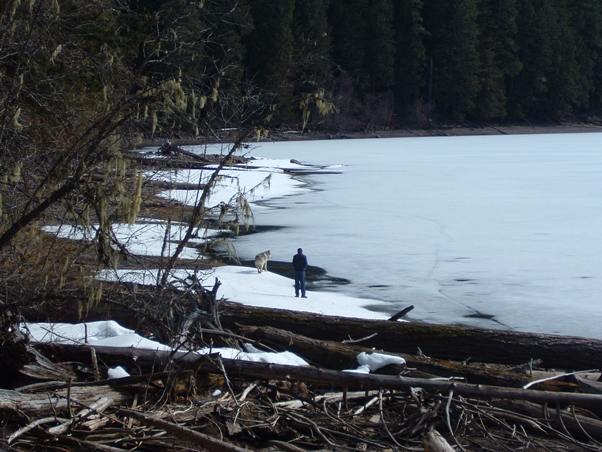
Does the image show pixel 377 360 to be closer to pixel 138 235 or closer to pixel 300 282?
pixel 138 235

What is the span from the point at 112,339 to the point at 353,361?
1917 mm

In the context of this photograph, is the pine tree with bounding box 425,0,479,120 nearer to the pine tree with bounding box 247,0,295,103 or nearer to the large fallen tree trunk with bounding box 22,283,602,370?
the pine tree with bounding box 247,0,295,103

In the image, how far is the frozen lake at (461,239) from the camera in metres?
13.2

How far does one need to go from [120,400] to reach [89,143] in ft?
5.56

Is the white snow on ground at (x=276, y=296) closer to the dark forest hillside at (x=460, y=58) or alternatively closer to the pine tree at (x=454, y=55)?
the dark forest hillside at (x=460, y=58)

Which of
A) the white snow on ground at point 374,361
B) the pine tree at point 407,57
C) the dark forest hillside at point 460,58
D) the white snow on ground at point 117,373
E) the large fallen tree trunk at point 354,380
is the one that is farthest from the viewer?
the pine tree at point 407,57

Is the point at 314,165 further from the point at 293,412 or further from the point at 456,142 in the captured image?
the point at 293,412

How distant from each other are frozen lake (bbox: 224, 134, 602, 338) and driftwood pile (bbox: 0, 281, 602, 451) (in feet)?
15.6

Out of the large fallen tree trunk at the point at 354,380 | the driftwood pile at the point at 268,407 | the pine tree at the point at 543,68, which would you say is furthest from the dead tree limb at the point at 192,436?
the pine tree at the point at 543,68

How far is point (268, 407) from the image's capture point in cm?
Result: 669

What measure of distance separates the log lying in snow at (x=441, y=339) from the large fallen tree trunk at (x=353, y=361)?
1.26ft

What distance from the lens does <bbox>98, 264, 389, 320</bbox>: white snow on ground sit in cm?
1223

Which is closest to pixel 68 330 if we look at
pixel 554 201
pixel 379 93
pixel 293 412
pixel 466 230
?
pixel 293 412

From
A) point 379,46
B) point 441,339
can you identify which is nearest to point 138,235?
point 441,339
